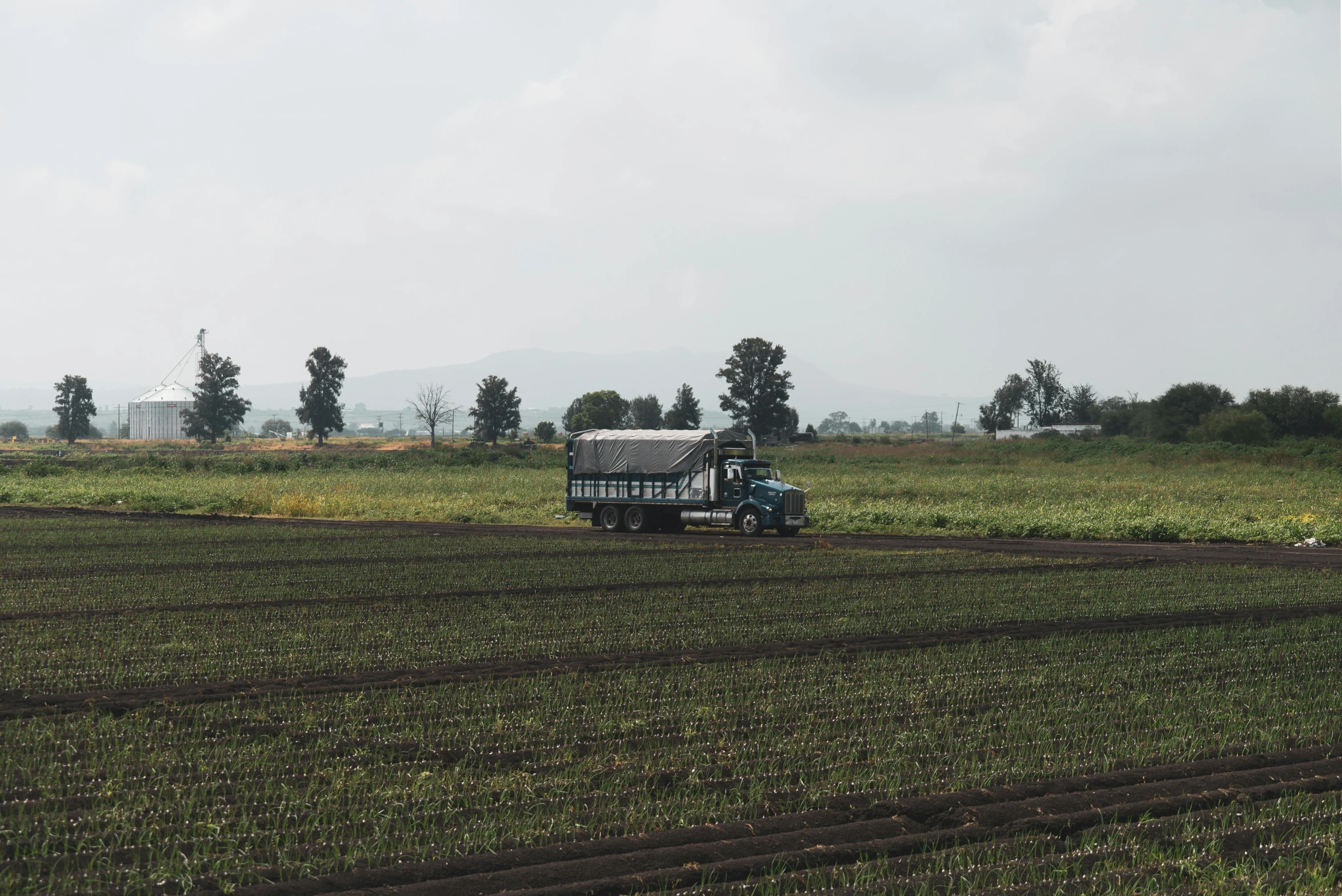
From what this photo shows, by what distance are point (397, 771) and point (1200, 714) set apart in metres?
7.39

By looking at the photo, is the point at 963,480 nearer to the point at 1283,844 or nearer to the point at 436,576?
the point at 436,576

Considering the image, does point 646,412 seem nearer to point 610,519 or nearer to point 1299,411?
point 1299,411

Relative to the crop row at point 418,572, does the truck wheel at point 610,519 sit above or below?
above

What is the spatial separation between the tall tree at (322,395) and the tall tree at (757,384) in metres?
46.9

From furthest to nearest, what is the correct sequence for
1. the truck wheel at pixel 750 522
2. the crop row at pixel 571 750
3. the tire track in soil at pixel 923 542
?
the truck wheel at pixel 750 522, the tire track in soil at pixel 923 542, the crop row at pixel 571 750

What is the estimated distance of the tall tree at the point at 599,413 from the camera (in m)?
144

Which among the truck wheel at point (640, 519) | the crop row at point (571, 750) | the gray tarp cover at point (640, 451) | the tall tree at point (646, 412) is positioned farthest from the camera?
the tall tree at point (646, 412)

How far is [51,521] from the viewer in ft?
121

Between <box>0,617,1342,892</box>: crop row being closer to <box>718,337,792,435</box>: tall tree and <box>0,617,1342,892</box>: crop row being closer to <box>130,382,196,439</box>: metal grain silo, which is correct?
<box>718,337,792,435</box>: tall tree

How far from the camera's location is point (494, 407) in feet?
458

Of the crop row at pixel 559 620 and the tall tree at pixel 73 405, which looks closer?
the crop row at pixel 559 620

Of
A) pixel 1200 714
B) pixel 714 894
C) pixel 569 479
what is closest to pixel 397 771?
pixel 714 894

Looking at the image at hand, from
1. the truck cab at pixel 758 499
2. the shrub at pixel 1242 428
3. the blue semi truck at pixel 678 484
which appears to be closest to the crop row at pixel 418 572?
the truck cab at pixel 758 499

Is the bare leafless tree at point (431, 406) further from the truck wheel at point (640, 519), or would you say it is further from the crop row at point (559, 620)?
the crop row at point (559, 620)
